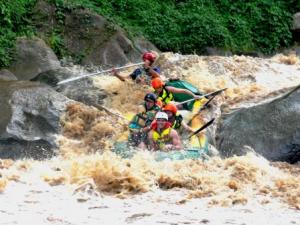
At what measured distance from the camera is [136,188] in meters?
7.14

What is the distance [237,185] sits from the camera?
283 inches

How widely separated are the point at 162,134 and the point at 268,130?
4.87ft

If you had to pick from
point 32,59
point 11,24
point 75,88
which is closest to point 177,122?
point 75,88

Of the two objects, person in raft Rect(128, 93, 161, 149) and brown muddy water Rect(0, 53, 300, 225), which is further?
person in raft Rect(128, 93, 161, 149)

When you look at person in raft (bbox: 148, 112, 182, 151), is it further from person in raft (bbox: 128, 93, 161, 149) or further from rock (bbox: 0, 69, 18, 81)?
rock (bbox: 0, 69, 18, 81)

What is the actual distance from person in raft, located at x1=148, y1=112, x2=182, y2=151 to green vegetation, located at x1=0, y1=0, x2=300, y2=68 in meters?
6.30

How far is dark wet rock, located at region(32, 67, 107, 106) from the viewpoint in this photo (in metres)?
11.5

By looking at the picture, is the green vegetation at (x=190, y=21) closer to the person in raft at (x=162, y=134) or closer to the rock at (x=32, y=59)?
the rock at (x=32, y=59)

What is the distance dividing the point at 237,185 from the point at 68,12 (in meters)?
9.27

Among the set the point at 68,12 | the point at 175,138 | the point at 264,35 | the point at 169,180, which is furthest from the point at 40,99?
the point at 264,35

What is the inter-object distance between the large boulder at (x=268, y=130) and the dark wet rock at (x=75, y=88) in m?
2.97

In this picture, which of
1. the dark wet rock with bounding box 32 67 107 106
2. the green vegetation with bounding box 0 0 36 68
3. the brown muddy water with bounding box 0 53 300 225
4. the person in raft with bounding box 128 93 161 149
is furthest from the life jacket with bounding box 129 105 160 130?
the green vegetation with bounding box 0 0 36 68

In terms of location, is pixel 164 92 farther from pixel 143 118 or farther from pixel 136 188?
pixel 136 188

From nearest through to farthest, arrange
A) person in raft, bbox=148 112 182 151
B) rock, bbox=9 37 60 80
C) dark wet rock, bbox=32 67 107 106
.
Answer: person in raft, bbox=148 112 182 151, dark wet rock, bbox=32 67 107 106, rock, bbox=9 37 60 80
